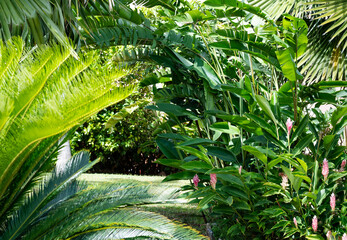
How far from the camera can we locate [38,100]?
2.85 m

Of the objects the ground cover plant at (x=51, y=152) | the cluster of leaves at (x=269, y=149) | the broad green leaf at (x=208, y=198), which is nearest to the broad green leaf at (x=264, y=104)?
the cluster of leaves at (x=269, y=149)

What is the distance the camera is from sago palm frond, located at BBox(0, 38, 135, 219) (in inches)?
95.7

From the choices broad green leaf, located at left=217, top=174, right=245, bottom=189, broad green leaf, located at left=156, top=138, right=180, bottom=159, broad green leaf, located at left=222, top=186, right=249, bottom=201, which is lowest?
broad green leaf, located at left=222, top=186, right=249, bottom=201

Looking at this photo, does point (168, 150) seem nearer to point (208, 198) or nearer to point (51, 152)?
point (208, 198)

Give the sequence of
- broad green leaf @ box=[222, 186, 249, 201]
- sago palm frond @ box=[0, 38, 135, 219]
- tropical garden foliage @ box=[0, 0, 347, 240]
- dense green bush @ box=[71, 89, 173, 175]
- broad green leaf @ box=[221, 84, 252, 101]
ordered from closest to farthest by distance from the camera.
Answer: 1. sago palm frond @ box=[0, 38, 135, 219]
2. tropical garden foliage @ box=[0, 0, 347, 240]
3. broad green leaf @ box=[221, 84, 252, 101]
4. broad green leaf @ box=[222, 186, 249, 201]
5. dense green bush @ box=[71, 89, 173, 175]

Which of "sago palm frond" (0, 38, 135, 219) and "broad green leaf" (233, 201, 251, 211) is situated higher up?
"sago palm frond" (0, 38, 135, 219)

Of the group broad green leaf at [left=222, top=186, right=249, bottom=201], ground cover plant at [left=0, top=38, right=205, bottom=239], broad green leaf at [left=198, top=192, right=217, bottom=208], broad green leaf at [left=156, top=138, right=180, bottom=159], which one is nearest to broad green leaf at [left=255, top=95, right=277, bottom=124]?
broad green leaf at [left=222, top=186, right=249, bottom=201]

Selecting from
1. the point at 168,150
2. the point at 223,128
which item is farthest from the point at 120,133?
the point at 223,128

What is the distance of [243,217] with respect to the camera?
10.1ft

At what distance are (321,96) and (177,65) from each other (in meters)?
1.46

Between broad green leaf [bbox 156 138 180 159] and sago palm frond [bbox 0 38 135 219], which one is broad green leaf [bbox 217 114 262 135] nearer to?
sago palm frond [bbox 0 38 135 219]

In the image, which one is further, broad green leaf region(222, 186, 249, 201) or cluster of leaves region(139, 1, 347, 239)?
broad green leaf region(222, 186, 249, 201)

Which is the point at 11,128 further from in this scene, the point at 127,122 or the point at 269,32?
the point at 127,122

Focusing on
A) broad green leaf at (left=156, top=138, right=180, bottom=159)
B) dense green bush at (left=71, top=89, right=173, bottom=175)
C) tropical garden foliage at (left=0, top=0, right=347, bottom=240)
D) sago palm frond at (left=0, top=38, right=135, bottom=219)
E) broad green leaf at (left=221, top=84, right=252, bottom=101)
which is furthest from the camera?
dense green bush at (left=71, top=89, right=173, bottom=175)
